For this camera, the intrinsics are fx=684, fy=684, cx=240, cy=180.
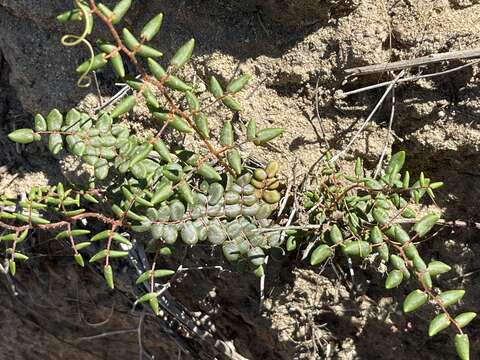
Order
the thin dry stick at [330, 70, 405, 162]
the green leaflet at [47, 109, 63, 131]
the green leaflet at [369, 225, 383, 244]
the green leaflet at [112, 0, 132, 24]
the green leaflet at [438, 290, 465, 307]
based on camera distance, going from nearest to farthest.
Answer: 1. the green leaflet at [112, 0, 132, 24]
2. the green leaflet at [438, 290, 465, 307]
3. the green leaflet at [369, 225, 383, 244]
4. the green leaflet at [47, 109, 63, 131]
5. the thin dry stick at [330, 70, 405, 162]

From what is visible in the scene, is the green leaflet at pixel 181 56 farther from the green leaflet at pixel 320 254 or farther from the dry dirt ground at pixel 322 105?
the green leaflet at pixel 320 254

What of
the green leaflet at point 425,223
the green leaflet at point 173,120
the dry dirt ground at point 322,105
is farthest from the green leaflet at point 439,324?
the green leaflet at point 173,120

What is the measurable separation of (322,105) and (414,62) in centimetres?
35

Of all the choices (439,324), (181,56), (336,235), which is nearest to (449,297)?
(439,324)

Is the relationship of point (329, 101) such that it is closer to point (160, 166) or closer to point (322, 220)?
point (322, 220)

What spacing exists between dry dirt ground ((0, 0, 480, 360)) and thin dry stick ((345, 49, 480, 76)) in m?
0.03

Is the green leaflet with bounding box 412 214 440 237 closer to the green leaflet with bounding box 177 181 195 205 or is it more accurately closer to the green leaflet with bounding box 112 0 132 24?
the green leaflet with bounding box 177 181 195 205

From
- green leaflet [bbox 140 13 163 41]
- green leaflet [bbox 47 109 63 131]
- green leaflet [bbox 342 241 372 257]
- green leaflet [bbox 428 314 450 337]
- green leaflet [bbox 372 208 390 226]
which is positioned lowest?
green leaflet [bbox 428 314 450 337]

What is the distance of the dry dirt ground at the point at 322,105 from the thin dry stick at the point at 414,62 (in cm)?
3

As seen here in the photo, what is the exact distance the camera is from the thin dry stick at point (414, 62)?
2.22 meters

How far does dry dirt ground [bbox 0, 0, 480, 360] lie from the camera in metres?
2.31

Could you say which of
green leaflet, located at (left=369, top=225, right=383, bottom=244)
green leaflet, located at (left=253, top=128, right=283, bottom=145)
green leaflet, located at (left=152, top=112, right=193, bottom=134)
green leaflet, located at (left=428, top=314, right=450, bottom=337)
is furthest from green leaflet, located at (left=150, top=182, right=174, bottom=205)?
green leaflet, located at (left=428, top=314, right=450, bottom=337)

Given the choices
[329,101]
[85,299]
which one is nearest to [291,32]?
[329,101]

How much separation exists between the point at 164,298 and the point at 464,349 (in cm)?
127
